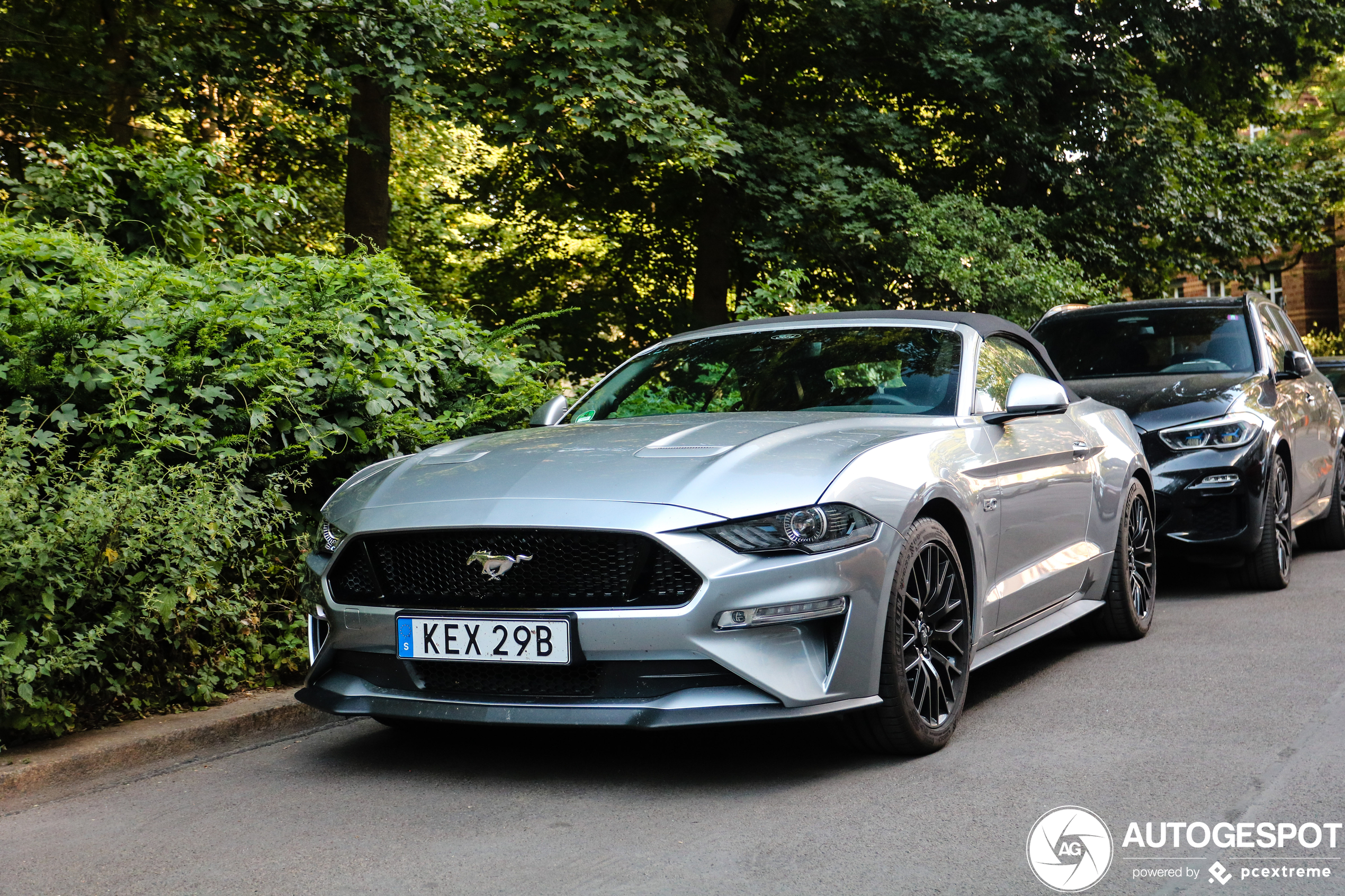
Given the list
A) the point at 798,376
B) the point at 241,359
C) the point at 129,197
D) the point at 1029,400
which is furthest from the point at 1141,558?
the point at 129,197

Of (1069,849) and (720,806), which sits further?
(720,806)

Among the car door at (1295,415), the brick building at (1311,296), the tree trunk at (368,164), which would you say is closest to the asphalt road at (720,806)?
the car door at (1295,415)

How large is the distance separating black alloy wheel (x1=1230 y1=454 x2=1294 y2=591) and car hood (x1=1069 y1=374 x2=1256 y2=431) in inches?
20.3

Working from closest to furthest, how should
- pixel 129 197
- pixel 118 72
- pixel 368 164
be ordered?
pixel 129 197 < pixel 118 72 < pixel 368 164

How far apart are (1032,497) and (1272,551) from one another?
140 inches

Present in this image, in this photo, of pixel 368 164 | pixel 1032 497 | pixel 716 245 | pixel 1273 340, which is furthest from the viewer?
pixel 716 245

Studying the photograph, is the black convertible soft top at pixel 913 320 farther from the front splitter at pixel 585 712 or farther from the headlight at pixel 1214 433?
the headlight at pixel 1214 433

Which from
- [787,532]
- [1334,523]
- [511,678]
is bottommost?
[1334,523]

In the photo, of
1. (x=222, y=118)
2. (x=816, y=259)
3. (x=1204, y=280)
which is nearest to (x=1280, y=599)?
(x=816, y=259)

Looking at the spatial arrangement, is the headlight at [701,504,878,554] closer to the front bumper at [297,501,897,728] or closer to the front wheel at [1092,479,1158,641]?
the front bumper at [297,501,897,728]

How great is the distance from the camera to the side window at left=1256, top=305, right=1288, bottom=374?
29.9 feet

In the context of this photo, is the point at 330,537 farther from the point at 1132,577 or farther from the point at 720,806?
the point at 1132,577

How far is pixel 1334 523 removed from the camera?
10.5m

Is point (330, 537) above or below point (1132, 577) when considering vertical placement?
above
